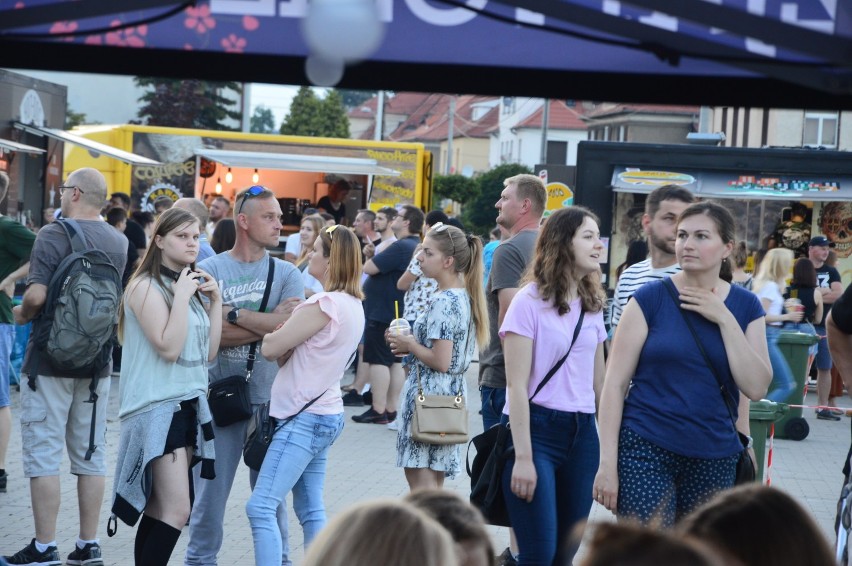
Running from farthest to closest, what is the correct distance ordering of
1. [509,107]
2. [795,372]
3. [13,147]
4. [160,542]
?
[509,107], [13,147], [795,372], [160,542]

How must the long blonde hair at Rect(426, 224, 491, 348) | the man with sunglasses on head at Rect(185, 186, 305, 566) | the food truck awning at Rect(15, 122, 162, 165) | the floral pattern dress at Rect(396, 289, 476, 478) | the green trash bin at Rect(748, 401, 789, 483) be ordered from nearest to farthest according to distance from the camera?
the man with sunglasses on head at Rect(185, 186, 305, 566)
the floral pattern dress at Rect(396, 289, 476, 478)
the long blonde hair at Rect(426, 224, 491, 348)
the green trash bin at Rect(748, 401, 789, 483)
the food truck awning at Rect(15, 122, 162, 165)

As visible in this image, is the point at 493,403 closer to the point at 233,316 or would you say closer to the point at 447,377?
the point at 447,377

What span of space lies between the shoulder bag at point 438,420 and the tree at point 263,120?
117 meters

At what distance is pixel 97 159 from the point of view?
→ 19609 millimetres

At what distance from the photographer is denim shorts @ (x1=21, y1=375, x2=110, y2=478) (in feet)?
19.6

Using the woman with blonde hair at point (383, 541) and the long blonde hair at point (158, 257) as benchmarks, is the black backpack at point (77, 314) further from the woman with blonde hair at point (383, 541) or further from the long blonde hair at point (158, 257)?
the woman with blonde hair at point (383, 541)

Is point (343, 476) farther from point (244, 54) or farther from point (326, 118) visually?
point (326, 118)

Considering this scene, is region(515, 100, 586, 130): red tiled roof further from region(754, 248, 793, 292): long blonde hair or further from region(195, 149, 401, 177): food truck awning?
region(754, 248, 793, 292): long blonde hair

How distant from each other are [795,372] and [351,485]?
573 cm

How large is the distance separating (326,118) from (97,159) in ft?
131

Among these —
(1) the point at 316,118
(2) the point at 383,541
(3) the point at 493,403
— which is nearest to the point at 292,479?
(3) the point at 493,403

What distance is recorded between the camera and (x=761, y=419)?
8.30m

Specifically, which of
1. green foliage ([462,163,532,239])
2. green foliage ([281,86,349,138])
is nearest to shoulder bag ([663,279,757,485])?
green foliage ([462,163,532,239])

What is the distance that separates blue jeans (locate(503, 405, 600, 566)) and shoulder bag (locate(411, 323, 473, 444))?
120 centimetres
